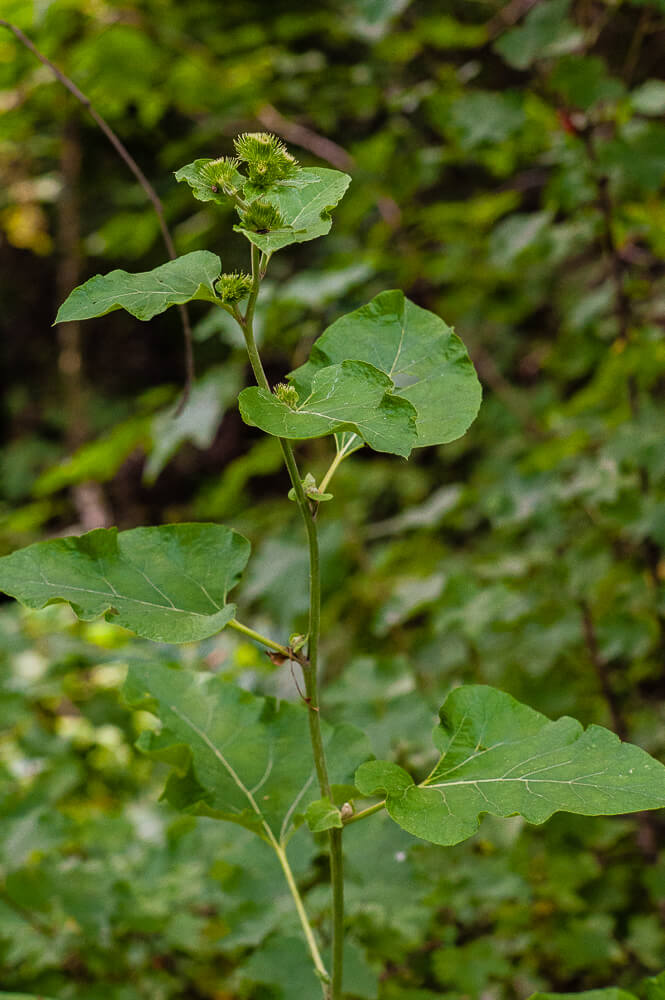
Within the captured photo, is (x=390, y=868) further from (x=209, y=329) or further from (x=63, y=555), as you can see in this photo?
(x=209, y=329)

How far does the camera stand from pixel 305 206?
0.47 m

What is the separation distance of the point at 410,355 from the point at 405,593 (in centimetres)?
83

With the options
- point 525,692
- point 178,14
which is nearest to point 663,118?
point 178,14

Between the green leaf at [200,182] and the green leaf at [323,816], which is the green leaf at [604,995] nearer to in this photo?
the green leaf at [323,816]

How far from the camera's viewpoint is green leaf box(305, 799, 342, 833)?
0.47m

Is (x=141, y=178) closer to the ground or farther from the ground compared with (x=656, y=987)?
farther from the ground

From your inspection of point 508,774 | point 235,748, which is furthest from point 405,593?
point 508,774

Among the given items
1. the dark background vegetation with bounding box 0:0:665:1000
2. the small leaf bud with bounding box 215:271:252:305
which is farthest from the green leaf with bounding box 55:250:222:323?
the dark background vegetation with bounding box 0:0:665:1000

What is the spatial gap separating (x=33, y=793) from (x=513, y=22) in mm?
1574

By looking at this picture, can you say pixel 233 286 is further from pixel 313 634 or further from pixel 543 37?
pixel 543 37

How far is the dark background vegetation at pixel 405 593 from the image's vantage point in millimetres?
977

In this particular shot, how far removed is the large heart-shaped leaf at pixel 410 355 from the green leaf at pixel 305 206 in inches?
3.8

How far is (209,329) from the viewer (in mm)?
1355

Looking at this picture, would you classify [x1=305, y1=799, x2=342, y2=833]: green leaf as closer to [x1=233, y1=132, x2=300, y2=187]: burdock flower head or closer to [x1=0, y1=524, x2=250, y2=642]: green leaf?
[x1=0, y1=524, x2=250, y2=642]: green leaf
